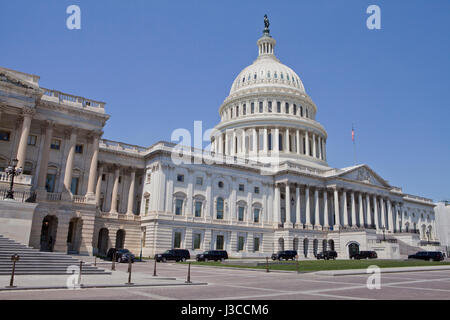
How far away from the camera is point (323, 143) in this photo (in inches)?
3780

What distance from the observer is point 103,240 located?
185ft

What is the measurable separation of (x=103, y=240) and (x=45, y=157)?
18024 mm

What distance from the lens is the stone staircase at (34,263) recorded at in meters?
22.2

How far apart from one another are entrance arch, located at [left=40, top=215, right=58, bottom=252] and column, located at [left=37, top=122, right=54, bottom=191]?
14.6 feet

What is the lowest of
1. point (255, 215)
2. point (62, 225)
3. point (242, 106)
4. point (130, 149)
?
point (62, 225)

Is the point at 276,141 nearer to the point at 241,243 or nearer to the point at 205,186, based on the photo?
the point at 205,186

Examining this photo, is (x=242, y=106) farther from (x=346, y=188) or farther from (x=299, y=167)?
(x=346, y=188)

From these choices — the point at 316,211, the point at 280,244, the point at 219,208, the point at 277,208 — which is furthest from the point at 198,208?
the point at 316,211

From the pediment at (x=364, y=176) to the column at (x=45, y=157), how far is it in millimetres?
55380

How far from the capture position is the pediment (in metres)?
78.2

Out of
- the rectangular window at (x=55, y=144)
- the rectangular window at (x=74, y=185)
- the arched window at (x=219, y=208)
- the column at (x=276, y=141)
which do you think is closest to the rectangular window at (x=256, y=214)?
the arched window at (x=219, y=208)
